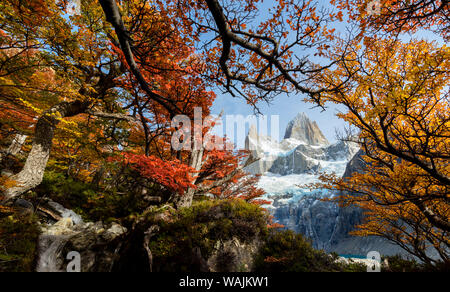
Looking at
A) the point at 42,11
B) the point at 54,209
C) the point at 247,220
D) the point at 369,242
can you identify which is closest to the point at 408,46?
the point at 247,220

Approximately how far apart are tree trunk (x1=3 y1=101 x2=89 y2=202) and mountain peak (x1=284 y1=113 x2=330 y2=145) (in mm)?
140806

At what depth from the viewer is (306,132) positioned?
132875 mm

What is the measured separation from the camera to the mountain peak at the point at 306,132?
129250 millimetres

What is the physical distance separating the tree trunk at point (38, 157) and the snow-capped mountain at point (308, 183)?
15.0 m

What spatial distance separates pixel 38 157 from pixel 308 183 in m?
22.7

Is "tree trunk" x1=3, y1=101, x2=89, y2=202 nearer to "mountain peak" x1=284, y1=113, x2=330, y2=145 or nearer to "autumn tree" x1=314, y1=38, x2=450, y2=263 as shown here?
"autumn tree" x1=314, y1=38, x2=450, y2=263

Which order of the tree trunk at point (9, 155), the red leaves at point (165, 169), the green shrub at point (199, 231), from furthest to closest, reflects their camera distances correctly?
the tree trunk at point (9, 155) < the red leaves at point (165, 169) < the green shrub at point (199, 231)

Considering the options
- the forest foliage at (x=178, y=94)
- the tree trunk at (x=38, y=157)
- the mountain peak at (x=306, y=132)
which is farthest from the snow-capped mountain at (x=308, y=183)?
the tree trunk at (x=38, y=157)

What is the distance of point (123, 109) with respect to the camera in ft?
27.5

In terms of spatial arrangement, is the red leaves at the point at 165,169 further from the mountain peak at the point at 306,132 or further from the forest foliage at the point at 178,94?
the mountain peak at the point at 306,132

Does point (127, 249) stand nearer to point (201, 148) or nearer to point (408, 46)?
point (201, 148)

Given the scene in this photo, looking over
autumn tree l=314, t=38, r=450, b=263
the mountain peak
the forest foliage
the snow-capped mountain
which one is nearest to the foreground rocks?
the forest foliage

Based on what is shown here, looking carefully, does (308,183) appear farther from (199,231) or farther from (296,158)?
(296,158)
